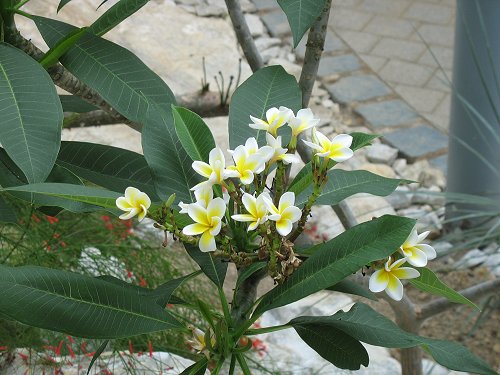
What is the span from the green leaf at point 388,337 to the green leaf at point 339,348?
0.02 metres

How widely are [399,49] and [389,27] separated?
0.25 m

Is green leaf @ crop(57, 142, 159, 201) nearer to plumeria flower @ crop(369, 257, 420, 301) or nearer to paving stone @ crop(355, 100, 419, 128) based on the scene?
plumeria flower @ crop(369, 257, 420, 301)

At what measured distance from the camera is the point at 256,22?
17.1 feet

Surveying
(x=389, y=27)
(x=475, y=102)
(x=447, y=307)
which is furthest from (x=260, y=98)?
(x=389, y=27)

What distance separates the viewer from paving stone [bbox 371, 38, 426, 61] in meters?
5.04

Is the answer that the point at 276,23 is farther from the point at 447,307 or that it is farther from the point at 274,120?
the point at 274,120

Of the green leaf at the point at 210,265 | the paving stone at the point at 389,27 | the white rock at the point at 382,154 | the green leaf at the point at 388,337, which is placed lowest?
the white rock at the point at 382,154

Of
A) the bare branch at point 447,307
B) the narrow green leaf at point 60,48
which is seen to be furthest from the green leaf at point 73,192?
the bare branch at point 447,307

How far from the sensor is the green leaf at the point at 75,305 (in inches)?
44.5

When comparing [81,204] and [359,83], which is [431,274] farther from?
[359,83]

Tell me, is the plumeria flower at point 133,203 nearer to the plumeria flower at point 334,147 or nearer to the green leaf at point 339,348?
the plumeria flower at point 334,147

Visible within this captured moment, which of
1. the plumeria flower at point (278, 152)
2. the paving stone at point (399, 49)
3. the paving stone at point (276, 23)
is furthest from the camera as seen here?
the paving stone at point (276, 23)

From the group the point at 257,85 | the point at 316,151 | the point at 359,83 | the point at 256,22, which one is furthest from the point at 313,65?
the point at 256,22

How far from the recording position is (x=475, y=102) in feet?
10.8
